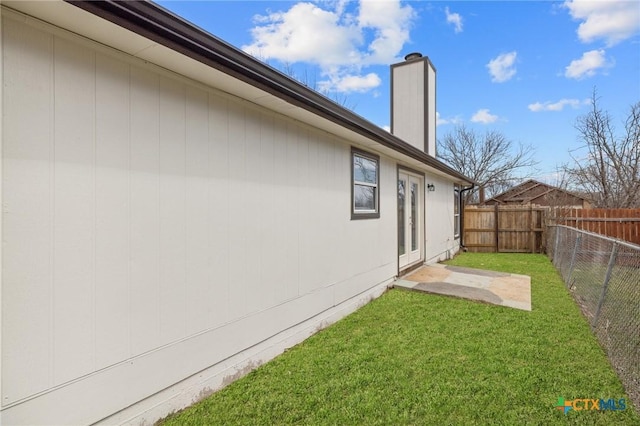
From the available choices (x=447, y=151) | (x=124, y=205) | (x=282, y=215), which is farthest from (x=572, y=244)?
(x=447, y=151)

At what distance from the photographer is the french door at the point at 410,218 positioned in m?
7.11

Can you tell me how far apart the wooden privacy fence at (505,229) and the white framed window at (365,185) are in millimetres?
8459

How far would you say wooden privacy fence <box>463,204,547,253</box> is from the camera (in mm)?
11773

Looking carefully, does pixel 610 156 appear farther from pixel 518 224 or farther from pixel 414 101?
pixel 414 101

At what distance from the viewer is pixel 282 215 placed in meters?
3.66

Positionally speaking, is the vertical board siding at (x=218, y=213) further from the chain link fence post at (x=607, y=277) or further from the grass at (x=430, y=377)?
the chain link fence post at (x=607, y=277)

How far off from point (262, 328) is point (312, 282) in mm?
996

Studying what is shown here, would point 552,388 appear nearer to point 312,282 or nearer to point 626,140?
point 312,282

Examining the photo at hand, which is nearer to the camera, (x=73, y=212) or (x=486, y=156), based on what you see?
(x=73, y=212)

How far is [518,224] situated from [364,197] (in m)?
9.15

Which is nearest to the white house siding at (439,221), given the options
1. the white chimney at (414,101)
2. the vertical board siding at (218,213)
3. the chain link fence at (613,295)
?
the white chimney at (414,101)

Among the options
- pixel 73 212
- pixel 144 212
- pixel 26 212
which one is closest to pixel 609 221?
pixel 144 212

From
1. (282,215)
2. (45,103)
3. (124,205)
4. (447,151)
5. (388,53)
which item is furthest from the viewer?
(447,151)

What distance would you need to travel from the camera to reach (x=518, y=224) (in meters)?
12.0
